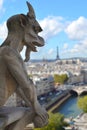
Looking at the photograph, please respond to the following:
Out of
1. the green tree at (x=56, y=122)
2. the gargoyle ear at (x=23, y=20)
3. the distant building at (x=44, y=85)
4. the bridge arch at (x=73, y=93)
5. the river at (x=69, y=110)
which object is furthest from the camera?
the bridge arch at (x=73, y=93)

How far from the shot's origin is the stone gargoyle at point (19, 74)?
1.90 meters

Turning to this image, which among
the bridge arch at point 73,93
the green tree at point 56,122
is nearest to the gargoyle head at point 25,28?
the green tree at point 56,122

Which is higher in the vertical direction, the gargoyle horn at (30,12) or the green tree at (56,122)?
the gargoyle horn at (30,12)

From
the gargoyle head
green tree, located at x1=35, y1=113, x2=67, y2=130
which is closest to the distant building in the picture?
green tree, located at x1=35, y1=113, x2=67, y2=130

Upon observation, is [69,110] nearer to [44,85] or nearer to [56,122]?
[44,85]

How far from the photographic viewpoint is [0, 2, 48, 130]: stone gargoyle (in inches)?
74.6

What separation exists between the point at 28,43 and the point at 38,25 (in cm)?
11

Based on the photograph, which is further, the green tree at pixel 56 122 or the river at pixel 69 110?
the river at pixel 69 110

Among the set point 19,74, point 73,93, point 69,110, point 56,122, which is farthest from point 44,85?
point 19,74

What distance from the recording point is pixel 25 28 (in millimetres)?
2014

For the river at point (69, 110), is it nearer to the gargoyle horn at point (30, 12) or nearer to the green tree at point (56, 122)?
the green tree at point (56, 122)

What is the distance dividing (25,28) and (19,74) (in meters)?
0.25

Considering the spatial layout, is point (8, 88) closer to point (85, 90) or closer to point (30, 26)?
point (30, 26)

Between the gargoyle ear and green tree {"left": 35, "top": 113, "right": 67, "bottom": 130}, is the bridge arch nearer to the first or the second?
green tree {"left": 35, "top": 113, "right": 67, "bottom": 130}
